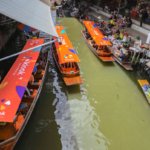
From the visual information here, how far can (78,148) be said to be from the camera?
9328 mm

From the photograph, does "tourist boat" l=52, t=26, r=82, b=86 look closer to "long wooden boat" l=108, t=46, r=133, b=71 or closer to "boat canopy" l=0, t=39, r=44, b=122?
"boat canopy" l=0, t=39, r=44, b=122

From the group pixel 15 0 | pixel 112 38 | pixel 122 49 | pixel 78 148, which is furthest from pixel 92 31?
pixel 78 148

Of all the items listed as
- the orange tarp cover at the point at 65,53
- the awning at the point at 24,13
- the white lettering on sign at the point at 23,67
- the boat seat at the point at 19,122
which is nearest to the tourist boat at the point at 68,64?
the orange tarp cover at the point at 65,53

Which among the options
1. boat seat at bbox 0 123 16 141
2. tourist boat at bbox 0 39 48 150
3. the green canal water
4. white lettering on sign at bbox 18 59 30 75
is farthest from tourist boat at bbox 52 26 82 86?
boat seat at bbox 0 123 16 141

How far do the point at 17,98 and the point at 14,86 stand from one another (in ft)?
2.64

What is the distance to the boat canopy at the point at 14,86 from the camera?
7.58 meters

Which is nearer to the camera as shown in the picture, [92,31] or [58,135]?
[58,135]

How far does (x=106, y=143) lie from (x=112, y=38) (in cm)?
1097

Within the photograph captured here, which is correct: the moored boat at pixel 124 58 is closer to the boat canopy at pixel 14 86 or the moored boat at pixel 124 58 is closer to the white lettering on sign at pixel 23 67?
the boat canopy at pixel 14 86

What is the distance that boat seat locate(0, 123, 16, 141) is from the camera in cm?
816

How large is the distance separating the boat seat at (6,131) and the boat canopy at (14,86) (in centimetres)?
84

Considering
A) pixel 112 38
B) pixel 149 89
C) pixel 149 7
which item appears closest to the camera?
pixel 149 89

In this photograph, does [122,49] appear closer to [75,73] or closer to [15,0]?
[75,73]

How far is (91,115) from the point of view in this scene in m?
11.3
